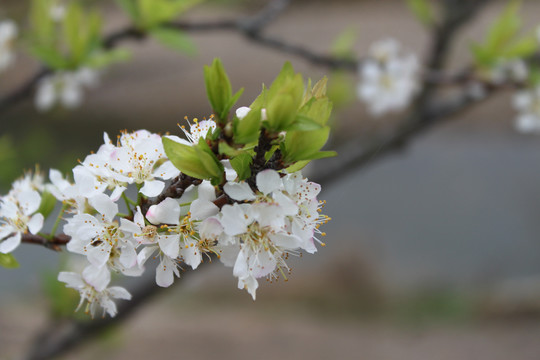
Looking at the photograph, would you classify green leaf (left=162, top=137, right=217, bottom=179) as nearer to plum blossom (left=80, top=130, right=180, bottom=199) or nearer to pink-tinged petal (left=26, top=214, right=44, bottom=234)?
plum blossom (left=80, top=130, right=180, bottom=199)

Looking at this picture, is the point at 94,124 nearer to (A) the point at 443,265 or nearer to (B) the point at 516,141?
(A) the point at 443,265

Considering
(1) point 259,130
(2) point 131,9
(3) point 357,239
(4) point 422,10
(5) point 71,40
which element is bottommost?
(1) point 259,130

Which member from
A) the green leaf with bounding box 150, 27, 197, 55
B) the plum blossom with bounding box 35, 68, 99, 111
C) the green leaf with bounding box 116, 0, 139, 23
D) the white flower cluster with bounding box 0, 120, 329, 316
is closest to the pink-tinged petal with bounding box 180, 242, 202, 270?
the white flower cluster with bounding box 0, 120, 329, 316

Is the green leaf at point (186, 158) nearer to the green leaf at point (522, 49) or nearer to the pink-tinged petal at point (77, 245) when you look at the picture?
the pink-tinged petal at point (77, 245)

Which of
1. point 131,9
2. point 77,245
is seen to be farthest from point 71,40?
point 77,245

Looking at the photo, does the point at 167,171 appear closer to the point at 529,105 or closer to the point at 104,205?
the point at 104,205
